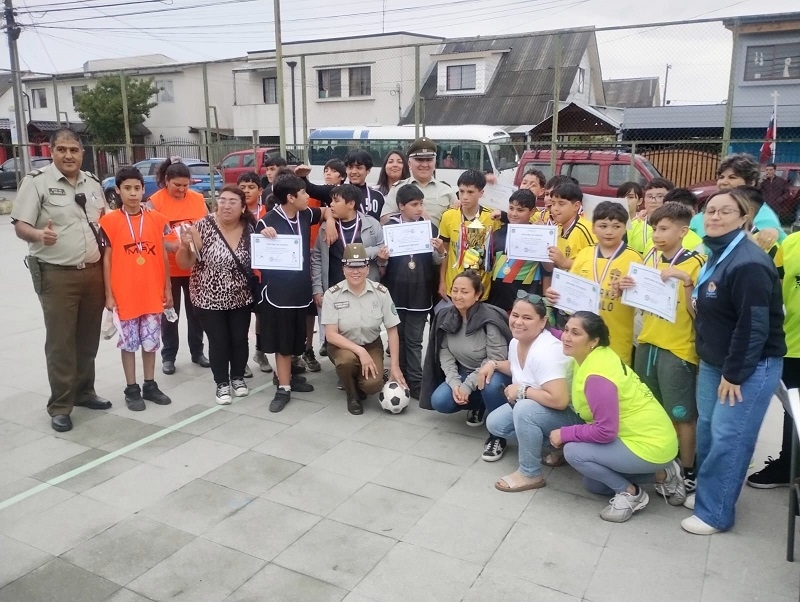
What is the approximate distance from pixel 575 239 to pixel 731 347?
1688 millimetres

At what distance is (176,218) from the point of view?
5742mm

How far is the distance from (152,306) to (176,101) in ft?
92.4

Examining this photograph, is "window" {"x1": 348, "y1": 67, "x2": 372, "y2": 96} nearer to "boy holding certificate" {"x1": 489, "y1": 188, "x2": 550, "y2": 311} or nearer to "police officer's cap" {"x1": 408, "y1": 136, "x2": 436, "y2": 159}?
"police officer's cap" {"x1": 408, "y1": 136, "x2": 436, "y2": 159}

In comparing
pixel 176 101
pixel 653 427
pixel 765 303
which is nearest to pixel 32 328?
pixel 653 427

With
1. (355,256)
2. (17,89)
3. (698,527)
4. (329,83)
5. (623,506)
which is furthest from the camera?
(329,83)

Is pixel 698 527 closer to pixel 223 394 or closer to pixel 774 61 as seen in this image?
pixel 223 394

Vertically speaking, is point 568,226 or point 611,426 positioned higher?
point 568,226

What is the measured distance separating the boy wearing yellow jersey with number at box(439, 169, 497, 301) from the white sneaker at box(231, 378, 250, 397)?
1847 millimetres

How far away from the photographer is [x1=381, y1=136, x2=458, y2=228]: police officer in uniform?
549 cm

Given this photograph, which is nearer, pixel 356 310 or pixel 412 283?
pixel 356 310

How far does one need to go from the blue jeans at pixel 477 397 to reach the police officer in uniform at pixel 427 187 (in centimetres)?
158

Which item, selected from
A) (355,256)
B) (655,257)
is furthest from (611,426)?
(355,256)

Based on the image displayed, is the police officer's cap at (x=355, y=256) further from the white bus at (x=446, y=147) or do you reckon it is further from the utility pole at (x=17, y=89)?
the utility pole at (x=17, y=89)

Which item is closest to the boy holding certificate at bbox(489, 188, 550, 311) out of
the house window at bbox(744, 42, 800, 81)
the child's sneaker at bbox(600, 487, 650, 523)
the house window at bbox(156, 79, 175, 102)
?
→ the child's sneaker at bbox(600, 487, 650, 523)
